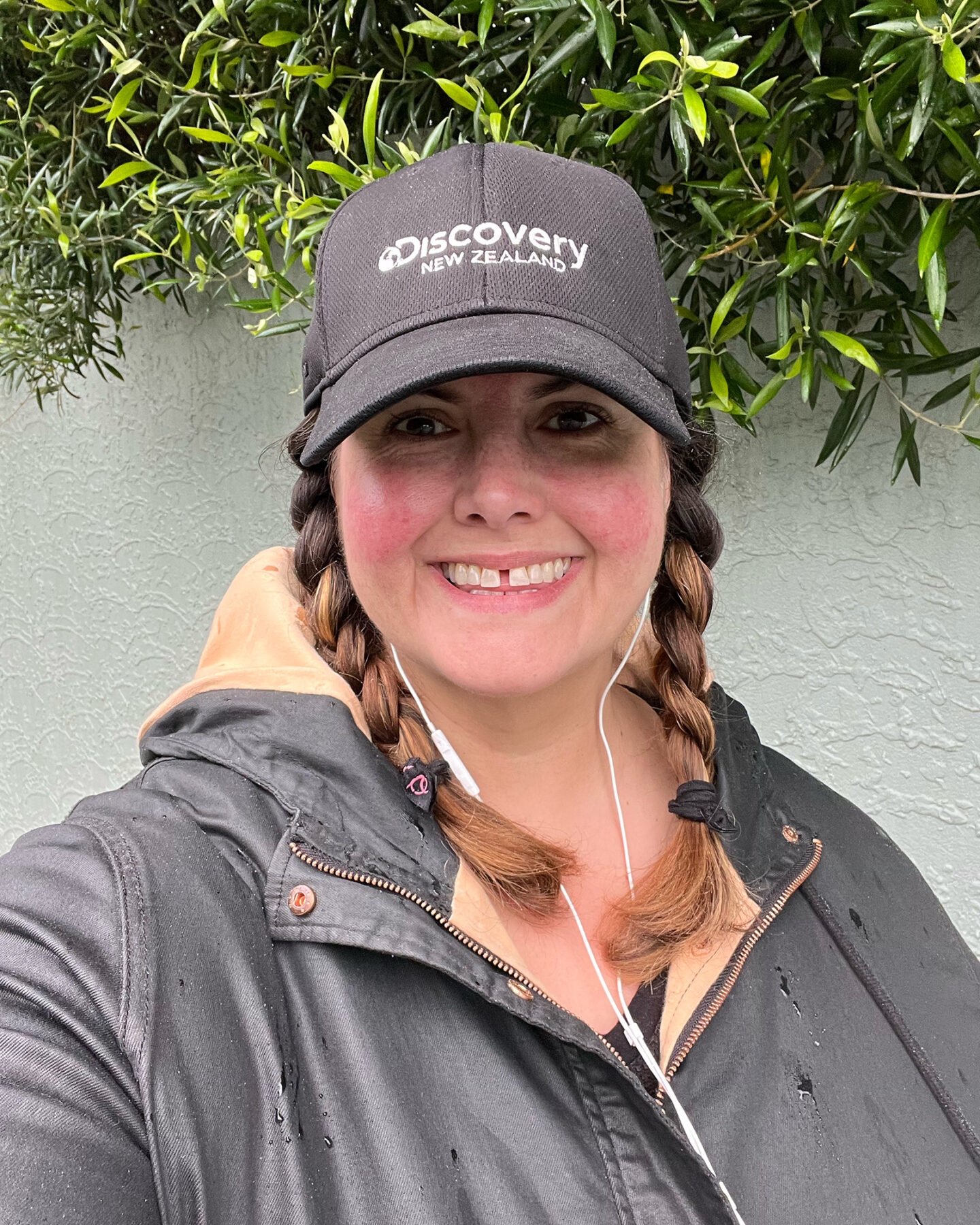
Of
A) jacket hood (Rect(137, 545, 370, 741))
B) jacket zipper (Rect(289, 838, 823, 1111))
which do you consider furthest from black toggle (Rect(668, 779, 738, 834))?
jacket hood (Rect(137, 545, 370, 741))

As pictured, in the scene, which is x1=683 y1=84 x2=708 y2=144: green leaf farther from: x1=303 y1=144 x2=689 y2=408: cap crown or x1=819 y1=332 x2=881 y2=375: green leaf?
x1=819 y1=332 x2=881 y2=375: green leaf

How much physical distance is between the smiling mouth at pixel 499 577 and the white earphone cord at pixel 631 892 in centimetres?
16

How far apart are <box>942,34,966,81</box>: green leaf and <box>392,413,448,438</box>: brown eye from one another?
0.82 meters

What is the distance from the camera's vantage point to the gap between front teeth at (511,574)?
1256mm

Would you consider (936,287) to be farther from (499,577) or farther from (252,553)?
(252,553)

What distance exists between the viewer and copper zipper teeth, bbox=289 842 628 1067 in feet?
3.48

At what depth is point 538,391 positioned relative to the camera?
1.18 metres

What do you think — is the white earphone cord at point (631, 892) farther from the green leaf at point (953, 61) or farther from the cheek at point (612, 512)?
the green leaf at point (953, 61)

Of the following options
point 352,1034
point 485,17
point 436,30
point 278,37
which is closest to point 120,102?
point 278,37

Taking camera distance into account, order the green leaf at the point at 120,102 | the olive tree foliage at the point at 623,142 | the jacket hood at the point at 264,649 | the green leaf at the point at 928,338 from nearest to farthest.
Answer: the jacket hood at the point at 264,649 < the olive tree foliage at the point at 623,142 < the green leaf at the point at 928,338 < the green leaf at the point at 120,102

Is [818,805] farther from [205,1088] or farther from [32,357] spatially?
[32,357]

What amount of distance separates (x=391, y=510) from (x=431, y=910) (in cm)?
48

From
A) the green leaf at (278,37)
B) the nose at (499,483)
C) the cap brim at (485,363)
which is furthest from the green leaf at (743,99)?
the green leaf at (278,37)

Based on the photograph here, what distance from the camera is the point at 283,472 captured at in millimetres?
2912
